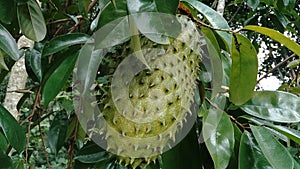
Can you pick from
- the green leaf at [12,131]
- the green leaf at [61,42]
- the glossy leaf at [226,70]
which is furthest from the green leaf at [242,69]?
the green leaf at [12,131]

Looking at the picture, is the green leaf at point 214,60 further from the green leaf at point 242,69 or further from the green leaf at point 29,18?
the green leaf at point 29,18

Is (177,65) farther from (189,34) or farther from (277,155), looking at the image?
(277,155)

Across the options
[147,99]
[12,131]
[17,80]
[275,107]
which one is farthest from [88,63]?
[17,80]

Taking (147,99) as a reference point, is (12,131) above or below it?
below

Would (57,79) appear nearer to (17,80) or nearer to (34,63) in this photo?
(34,63)

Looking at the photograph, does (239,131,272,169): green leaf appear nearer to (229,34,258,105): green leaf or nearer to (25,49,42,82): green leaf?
(229,34,258,105): green leaf
